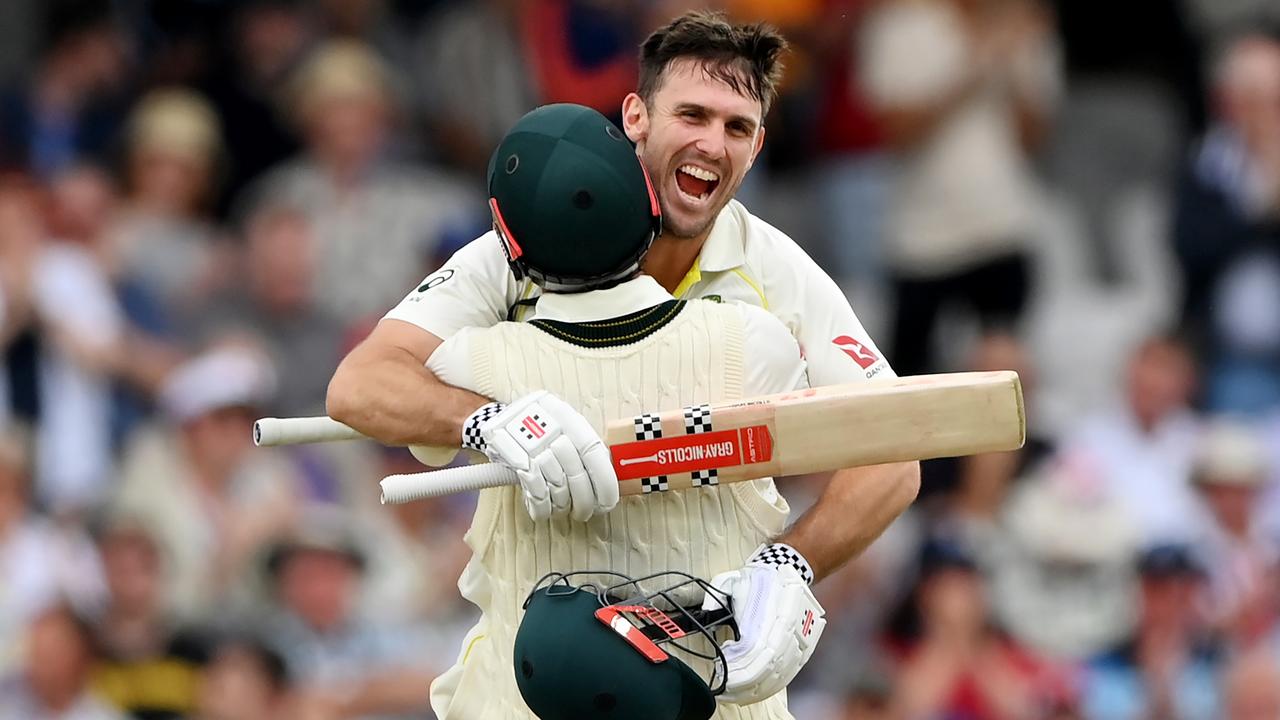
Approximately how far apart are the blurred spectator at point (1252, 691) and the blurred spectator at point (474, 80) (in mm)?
3592

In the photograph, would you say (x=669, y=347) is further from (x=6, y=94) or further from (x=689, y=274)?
(x=6, y=94)

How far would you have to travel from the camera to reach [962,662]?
8062mm

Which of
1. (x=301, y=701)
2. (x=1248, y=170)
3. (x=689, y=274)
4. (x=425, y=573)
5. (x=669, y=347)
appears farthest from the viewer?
(x=1248, y=170)

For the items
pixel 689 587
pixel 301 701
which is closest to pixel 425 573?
pixel 301 701

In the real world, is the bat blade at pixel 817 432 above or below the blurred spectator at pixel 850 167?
below

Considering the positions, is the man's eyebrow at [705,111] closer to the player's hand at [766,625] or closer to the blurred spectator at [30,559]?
the player's hand at [766,625]

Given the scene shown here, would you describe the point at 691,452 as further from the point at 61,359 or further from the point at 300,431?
the point at 61,359

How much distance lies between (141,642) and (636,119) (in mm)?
3987

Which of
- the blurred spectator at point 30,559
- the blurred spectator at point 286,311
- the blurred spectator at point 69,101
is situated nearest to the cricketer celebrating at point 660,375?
the blurred spectator at point 30,559

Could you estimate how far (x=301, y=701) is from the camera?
25.5ft

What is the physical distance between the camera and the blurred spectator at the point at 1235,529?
27.5ft

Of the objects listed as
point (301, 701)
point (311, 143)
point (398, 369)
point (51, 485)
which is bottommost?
point (301, 701)

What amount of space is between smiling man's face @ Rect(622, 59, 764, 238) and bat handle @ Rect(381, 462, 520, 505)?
30.5 inches

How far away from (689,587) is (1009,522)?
447 centimetres
